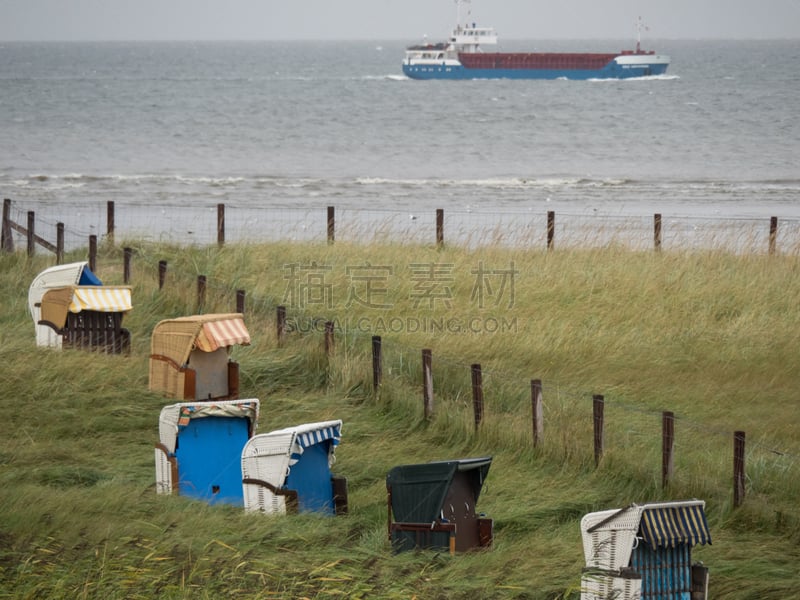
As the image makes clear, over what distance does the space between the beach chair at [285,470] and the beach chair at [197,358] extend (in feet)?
9.74

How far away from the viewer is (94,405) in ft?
35.7

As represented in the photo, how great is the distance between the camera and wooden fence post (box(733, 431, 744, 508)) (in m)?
8.61

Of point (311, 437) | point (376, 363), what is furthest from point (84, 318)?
point (311, 437)

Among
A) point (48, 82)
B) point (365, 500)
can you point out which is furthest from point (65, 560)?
point (48, 82)

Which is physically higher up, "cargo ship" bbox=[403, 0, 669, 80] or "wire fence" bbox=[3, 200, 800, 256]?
"cargo ship" bbox=[403, 0, 669, 80]

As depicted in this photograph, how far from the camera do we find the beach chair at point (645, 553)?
654 cm

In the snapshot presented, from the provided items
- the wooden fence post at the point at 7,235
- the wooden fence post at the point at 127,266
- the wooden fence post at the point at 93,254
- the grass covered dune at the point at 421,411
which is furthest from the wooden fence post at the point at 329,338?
the wooden fence post at the point at 7,235

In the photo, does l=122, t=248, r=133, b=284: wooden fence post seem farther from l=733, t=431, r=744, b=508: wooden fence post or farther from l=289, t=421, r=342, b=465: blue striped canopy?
l=733, t=431, r=744, b=508: wooden fence post

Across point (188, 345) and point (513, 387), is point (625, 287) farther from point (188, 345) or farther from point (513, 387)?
point (188, 345)

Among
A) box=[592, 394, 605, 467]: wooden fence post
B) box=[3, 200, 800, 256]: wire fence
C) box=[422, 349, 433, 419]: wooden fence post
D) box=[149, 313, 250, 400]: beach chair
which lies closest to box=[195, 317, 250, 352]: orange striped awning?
box=[149, 313, 250, 400]: beach chair

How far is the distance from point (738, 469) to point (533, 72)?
116368 millimetres

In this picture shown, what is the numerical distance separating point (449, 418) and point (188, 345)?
2.56 m

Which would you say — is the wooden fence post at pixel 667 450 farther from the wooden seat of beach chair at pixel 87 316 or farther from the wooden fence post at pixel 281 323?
the wooden seat of beach chair at pixel 87 316

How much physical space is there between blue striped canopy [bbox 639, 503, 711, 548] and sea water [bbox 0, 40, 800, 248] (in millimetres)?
14594
